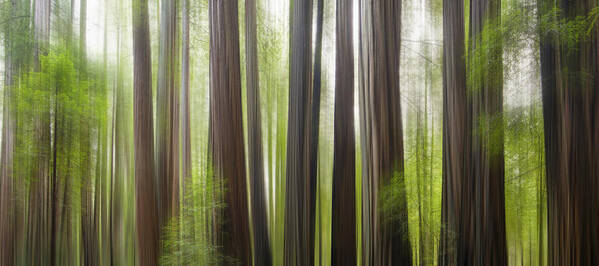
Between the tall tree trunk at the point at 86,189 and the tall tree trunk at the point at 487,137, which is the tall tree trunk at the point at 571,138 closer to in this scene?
the tall tree trunk at the point at 487,137

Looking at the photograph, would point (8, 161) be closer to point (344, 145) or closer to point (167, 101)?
point (167, 101)

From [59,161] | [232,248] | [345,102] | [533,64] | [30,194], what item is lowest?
[232,248]

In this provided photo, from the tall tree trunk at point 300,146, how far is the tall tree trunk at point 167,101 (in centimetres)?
47

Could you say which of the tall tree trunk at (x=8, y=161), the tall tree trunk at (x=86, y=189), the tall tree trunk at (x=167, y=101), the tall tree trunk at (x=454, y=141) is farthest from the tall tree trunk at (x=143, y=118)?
the tall tree trunk at (x=454, y=141)

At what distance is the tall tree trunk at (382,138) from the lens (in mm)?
1190

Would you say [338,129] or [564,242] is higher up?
[338,129]

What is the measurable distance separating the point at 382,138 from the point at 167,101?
872 millimetres

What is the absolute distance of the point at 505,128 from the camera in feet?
3.76

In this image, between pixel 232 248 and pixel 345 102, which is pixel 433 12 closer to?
pixel 345 102

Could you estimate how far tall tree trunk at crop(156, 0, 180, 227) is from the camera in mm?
1284

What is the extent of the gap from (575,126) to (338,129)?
2.69ft

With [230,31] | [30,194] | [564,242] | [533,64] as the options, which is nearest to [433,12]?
[533,64]

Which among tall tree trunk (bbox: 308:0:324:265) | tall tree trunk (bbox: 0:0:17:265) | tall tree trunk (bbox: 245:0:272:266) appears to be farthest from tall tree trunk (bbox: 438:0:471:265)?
tall tree trunk (bbox: 0:0:17:265)

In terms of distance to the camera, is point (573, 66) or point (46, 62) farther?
point (46, 62)
